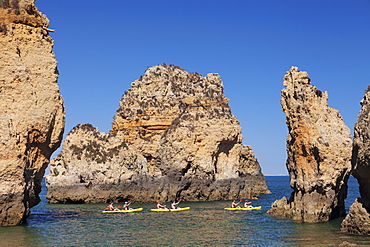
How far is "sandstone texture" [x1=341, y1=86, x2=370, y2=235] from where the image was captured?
25094 mm

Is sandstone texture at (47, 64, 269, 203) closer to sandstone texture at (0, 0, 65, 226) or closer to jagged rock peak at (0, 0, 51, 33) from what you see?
sandstone texture at (0, 0, 65, 226)

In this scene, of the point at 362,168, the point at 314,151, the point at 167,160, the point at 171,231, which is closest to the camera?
the point at 362,168

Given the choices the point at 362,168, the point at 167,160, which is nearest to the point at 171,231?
the point at 362,168

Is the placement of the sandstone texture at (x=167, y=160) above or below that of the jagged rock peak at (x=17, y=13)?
below

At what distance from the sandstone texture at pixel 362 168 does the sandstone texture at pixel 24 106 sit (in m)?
18.9

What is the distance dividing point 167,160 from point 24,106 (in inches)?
1145

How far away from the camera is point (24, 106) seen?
3434 centimetres

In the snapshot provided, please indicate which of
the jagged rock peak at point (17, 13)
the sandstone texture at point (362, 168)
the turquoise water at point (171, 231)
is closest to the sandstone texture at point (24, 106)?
the jagged rock peak at point (17, 13)

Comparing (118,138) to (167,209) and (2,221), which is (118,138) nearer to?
(167,209)

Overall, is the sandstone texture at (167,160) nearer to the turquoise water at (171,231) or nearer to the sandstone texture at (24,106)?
the turquoise water at (171,231)

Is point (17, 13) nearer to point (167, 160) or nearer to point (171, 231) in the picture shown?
point (171, 231)

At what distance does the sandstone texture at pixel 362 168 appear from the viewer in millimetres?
25094

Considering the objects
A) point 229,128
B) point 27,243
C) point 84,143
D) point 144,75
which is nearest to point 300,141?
point 27,243

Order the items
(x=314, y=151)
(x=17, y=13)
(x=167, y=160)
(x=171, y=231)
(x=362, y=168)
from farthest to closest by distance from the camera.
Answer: (x=167, y=160) → (x=17, y=13) → (x=314, y=151) → (x=171, y=231) → (x=362, y=168)
